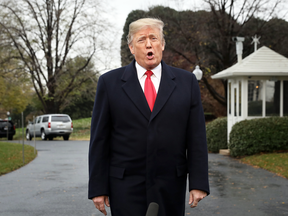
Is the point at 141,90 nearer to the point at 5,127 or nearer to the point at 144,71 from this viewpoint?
the point at 144,71

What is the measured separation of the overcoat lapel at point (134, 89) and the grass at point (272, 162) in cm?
770

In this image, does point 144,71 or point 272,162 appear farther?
point 272,162

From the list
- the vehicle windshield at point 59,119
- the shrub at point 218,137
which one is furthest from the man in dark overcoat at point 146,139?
the vehicle windshield at point 59,119

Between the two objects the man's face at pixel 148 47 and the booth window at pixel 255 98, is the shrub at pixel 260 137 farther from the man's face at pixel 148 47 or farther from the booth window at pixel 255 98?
the man's face at pixel 148 47

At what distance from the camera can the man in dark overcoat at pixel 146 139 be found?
2.68 meters

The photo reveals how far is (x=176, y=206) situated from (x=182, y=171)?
0.78ft

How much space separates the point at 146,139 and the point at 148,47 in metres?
0.63

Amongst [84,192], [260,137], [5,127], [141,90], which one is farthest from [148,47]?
[5,127]

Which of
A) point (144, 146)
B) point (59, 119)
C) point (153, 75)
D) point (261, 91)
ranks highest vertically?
point (261, 91)

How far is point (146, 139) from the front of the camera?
268 cm

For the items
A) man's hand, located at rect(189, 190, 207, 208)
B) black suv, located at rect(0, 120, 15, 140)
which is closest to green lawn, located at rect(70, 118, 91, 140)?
black suv, located at rect(0, 120, 15, 140)

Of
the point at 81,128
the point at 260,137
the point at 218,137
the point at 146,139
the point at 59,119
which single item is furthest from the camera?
the point at 81,128

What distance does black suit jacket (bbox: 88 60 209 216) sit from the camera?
267 cm

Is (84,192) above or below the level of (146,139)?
below
